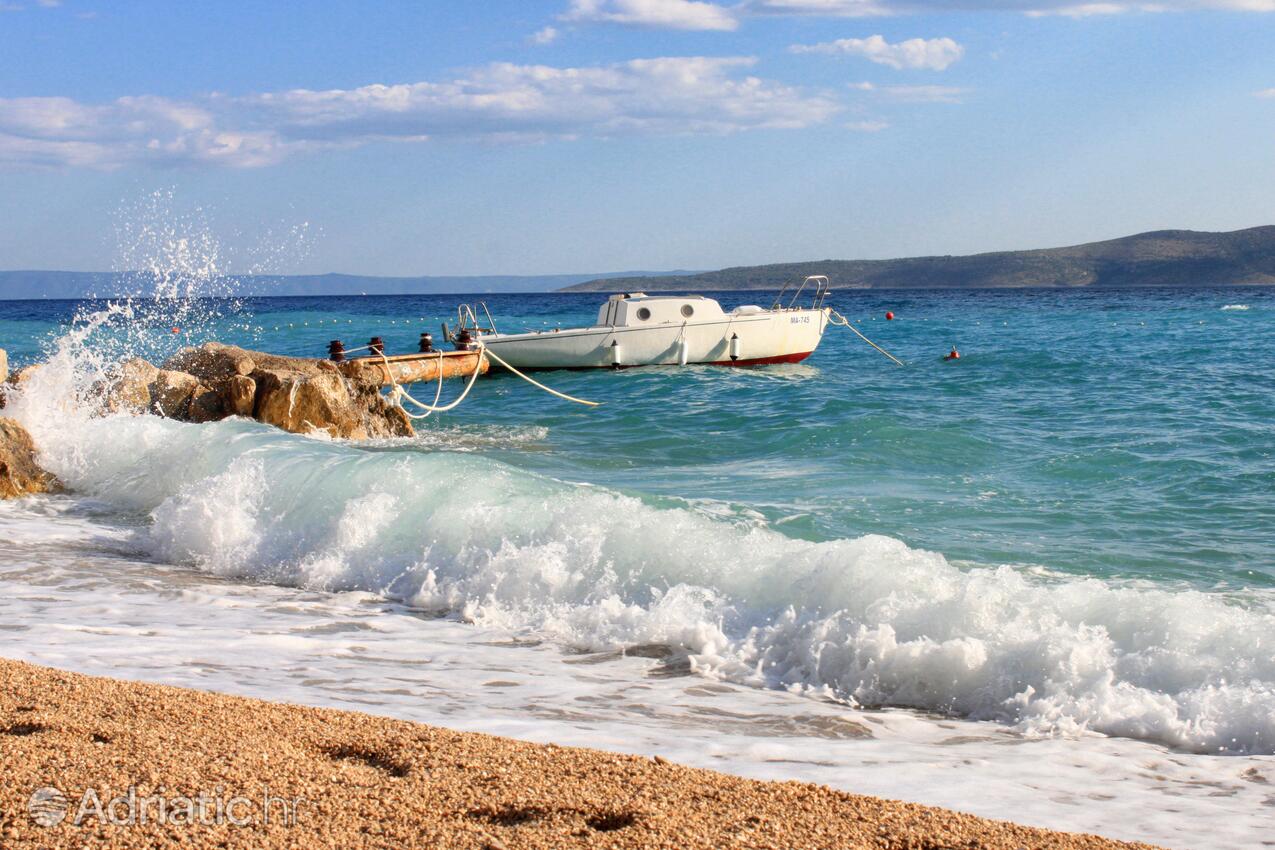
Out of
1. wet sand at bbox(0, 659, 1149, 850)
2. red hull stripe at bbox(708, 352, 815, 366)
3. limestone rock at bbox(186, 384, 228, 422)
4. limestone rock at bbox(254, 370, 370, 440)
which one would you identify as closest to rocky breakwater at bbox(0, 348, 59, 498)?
limestone rock at bbox(186, 384, 228, 422)

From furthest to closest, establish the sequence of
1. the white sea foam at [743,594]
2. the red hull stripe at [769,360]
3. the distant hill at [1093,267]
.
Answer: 1. the distant hill at [1093,267]
2. the red hull stripe at [769,360]
3. the white sea foam at [743,594]

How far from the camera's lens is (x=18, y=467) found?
10.7 m

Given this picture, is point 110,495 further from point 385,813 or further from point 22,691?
point 385,813

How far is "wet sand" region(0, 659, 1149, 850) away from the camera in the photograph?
321cm

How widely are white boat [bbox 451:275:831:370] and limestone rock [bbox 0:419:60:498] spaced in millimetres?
14252

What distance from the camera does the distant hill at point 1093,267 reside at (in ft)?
431

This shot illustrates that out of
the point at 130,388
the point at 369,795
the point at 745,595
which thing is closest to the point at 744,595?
the point at 745,595

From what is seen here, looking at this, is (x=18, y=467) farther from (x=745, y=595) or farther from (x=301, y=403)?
(x=745, y=595)

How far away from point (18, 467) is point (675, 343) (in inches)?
695

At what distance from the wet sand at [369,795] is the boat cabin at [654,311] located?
22814 mm

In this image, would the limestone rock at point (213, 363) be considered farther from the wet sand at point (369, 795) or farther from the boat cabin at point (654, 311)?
the boat cabin at point (654, 311)

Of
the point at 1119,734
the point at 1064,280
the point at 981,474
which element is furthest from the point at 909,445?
the point at 1064,280

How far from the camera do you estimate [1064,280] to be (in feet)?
465

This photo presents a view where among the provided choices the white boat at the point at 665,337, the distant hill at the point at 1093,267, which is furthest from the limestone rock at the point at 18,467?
the distant hill at the point at 1093,267
